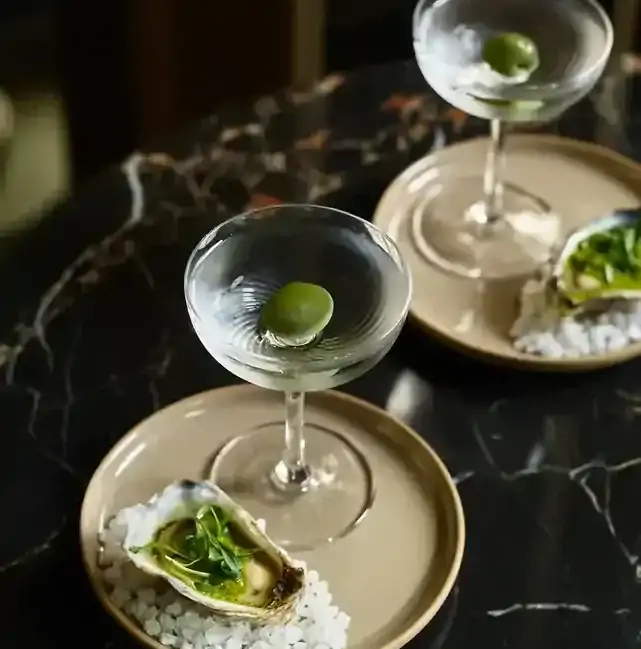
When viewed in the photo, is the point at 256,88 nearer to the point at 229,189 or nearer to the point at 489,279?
the point at 229,189

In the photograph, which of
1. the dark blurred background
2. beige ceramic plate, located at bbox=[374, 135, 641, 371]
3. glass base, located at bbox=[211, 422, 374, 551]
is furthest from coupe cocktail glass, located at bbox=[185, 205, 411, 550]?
the dark blurred background

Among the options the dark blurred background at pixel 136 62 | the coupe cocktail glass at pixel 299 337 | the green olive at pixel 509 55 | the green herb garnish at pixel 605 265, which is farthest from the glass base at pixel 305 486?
the dark blurred background at pixel 136 62

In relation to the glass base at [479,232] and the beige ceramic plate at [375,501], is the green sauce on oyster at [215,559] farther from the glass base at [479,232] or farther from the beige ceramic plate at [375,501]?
the glass base at [479,232]

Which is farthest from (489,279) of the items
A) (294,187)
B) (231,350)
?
(231,350)

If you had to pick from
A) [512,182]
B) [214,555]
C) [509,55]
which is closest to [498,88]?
[509,55]

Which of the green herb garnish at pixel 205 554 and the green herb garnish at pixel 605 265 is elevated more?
the green herb garnish at pixel 605 265

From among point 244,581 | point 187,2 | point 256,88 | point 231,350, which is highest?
point 231,350
